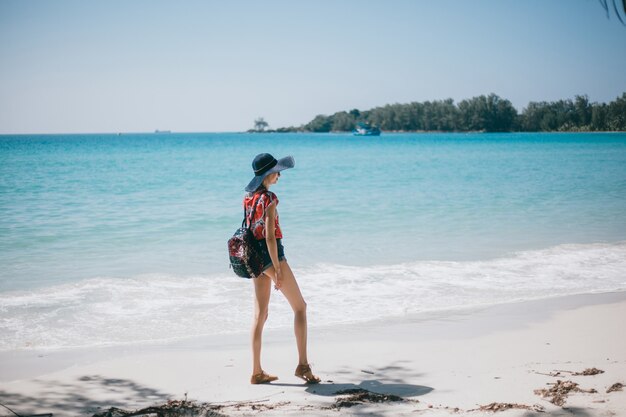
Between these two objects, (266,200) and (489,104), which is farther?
(489,104)

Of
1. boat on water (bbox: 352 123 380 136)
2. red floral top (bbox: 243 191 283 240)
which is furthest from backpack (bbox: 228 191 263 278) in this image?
boat on water (bbox: 352 123 380 136)

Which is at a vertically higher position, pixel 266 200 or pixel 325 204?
pixel 266 200

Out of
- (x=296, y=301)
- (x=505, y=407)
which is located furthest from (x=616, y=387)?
(x=296, y=301)

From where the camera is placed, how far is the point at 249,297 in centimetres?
740

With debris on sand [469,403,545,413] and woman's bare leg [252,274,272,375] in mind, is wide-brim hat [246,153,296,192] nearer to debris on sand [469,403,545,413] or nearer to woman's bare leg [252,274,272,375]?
woman's bare leg [252,274,272,375]

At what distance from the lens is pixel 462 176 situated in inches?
1207

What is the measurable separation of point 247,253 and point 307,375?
3.86 feet

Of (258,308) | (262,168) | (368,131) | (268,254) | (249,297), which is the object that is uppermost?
(368,131)

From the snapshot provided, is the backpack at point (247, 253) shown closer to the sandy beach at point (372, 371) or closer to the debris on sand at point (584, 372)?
the sandy beach at point (372, 371)

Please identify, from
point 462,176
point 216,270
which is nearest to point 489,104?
point 462,176

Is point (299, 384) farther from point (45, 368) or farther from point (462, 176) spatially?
point (462, 176)

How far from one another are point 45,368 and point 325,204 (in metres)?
14.3

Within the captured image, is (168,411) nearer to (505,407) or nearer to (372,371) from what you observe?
(372,371)

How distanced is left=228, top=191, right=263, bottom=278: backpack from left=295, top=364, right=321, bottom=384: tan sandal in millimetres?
920
